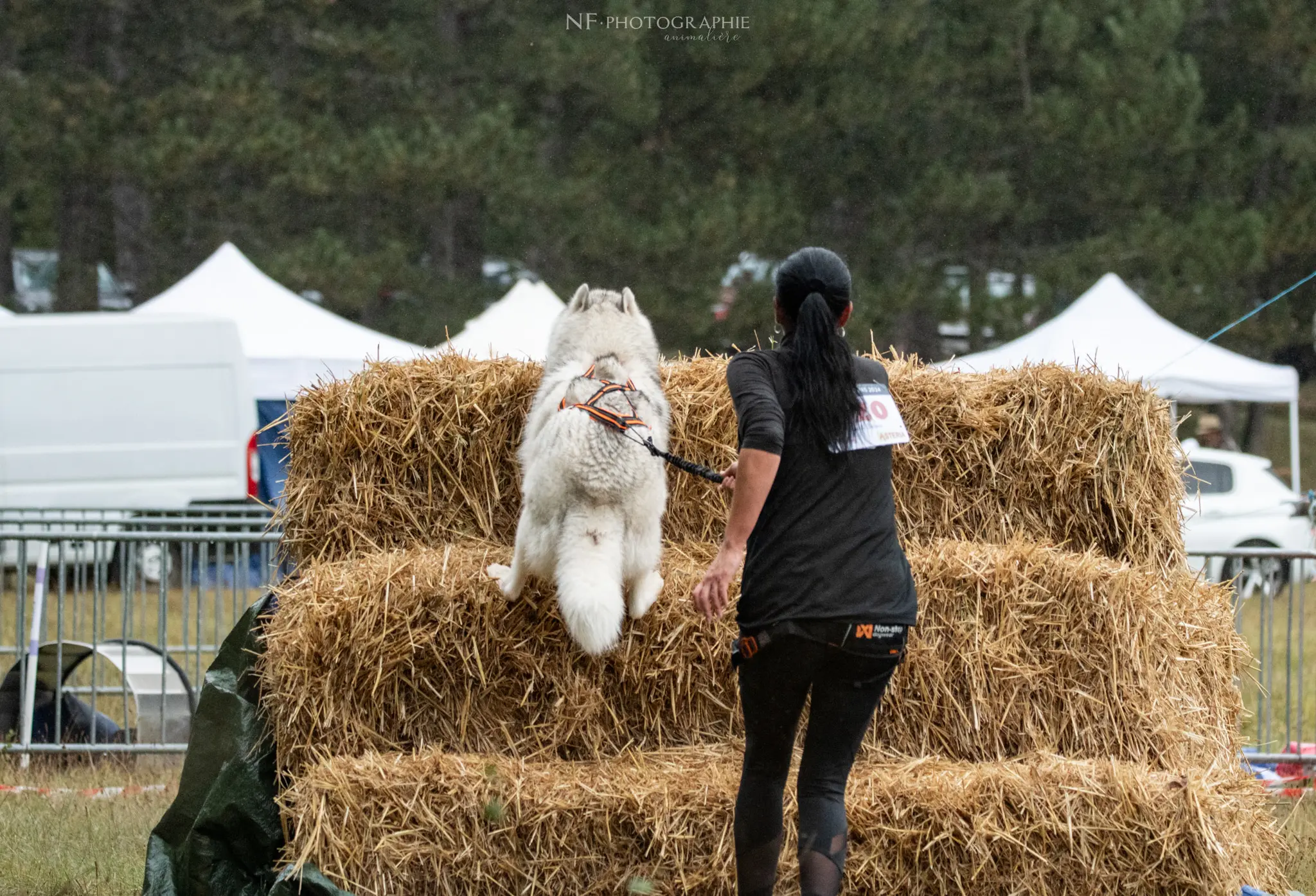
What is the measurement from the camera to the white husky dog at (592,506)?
3852 millimetres

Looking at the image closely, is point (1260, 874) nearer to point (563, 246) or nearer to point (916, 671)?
point (916, 671)

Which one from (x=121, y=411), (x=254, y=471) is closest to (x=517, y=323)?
(x=254, y=471)

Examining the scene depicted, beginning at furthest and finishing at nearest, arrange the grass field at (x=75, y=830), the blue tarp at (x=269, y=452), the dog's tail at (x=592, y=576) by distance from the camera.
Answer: the blue tarp at (x=269, y=452) < the grass field at (x=75, y=830) < the dog's tail at (x=592, y=576)

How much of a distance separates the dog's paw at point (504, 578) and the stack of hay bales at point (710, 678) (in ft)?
0.15

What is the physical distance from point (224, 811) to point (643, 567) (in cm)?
145

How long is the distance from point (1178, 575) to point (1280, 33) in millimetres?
19475

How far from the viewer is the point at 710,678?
4309 mm

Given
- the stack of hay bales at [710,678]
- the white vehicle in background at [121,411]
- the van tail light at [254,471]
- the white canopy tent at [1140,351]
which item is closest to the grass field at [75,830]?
the stack of hay bales at [710,678]

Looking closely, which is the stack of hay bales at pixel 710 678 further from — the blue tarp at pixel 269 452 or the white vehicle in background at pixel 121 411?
the white vehicle in background at pixel 121 411

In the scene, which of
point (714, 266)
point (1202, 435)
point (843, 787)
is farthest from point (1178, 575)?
point (714, 266)

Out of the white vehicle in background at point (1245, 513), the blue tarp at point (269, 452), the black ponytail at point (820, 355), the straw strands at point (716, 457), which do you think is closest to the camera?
the black ponytail at point (820, 355)

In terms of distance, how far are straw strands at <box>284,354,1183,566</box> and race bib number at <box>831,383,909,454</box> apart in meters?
1.13

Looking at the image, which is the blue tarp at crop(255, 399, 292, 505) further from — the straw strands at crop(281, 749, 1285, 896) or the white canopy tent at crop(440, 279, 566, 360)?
the straw strands at crop(281, 749, 1285, 896)

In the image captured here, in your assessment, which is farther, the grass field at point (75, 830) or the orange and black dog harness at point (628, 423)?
the grass field at point (75, 830)
